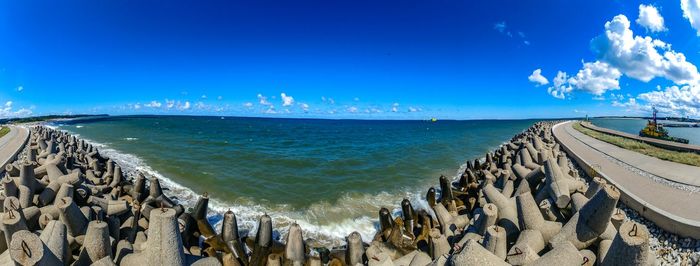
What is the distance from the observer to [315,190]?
52.1ft

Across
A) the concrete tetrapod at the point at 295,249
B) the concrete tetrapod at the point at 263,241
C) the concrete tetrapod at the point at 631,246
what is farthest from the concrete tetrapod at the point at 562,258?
the concrete tetrapod at the point at 263,241

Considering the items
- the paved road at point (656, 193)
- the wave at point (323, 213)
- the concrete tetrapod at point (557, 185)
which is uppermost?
the concrete tetrapod at point (557, 185)

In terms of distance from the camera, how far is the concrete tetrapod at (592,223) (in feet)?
17.5

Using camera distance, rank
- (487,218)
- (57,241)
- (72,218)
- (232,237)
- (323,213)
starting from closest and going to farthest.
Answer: (57,241)
(72,218)
(487,218)
(232,237)
(323,213)

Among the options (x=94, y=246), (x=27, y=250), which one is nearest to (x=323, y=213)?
(x=94, y=246)

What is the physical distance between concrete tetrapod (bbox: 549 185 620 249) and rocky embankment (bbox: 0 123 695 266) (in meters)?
0.02

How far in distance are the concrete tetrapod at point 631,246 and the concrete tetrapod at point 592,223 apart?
1179 mm

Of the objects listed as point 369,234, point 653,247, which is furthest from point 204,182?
point 653,247

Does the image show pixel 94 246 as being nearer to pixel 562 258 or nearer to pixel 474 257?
pixel 474 257

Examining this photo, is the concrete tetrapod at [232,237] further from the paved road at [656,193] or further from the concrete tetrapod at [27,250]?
the paved road at [656,193]

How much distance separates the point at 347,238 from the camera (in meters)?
7.73

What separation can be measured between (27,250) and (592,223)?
26.8ft

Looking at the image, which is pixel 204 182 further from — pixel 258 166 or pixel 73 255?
pixel 73 255

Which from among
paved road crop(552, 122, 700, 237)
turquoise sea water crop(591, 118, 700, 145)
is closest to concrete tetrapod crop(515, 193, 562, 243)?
paved road crop(552, 122, 700, 237)
